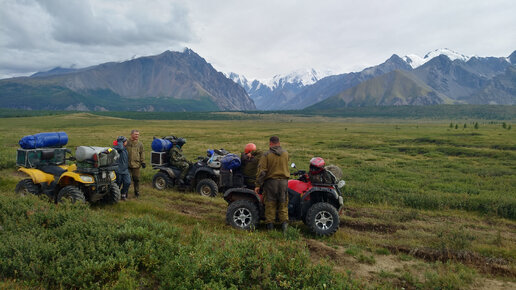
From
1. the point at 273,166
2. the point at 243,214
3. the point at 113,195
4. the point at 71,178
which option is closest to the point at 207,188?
the point at 113,195

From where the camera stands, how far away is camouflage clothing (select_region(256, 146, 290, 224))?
688 cm

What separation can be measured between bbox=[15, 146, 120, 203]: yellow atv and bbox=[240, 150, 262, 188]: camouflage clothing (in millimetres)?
3767

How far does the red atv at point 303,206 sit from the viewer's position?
706cm

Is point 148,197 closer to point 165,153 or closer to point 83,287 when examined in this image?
point 165,153

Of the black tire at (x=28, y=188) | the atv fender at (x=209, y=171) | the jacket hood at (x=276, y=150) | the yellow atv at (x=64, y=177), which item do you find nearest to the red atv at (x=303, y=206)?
the jacket hood at (x=276, y=150)

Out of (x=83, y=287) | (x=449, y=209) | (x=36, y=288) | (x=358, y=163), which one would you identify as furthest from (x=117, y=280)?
(x=358, y=163)

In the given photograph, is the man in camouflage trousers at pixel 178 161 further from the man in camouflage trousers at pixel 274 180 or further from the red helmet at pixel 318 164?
the red helmet at pixel 318 164

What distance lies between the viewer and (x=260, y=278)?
4.47 m

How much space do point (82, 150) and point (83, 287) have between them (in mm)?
4872

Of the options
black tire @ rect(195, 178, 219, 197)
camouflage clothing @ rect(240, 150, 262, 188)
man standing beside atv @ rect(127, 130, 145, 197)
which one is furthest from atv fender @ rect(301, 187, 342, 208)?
man standing beside atv @ rect(127, 130, 145, 197)

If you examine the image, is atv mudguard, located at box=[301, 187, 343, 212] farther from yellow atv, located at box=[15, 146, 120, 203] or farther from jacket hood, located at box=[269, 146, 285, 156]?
yellow atv, located at box=[15, 146, 120, 203]

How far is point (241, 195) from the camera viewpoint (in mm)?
7754

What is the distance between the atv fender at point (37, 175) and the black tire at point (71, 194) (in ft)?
3.83

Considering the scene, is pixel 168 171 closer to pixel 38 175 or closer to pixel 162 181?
pixel 162 181
